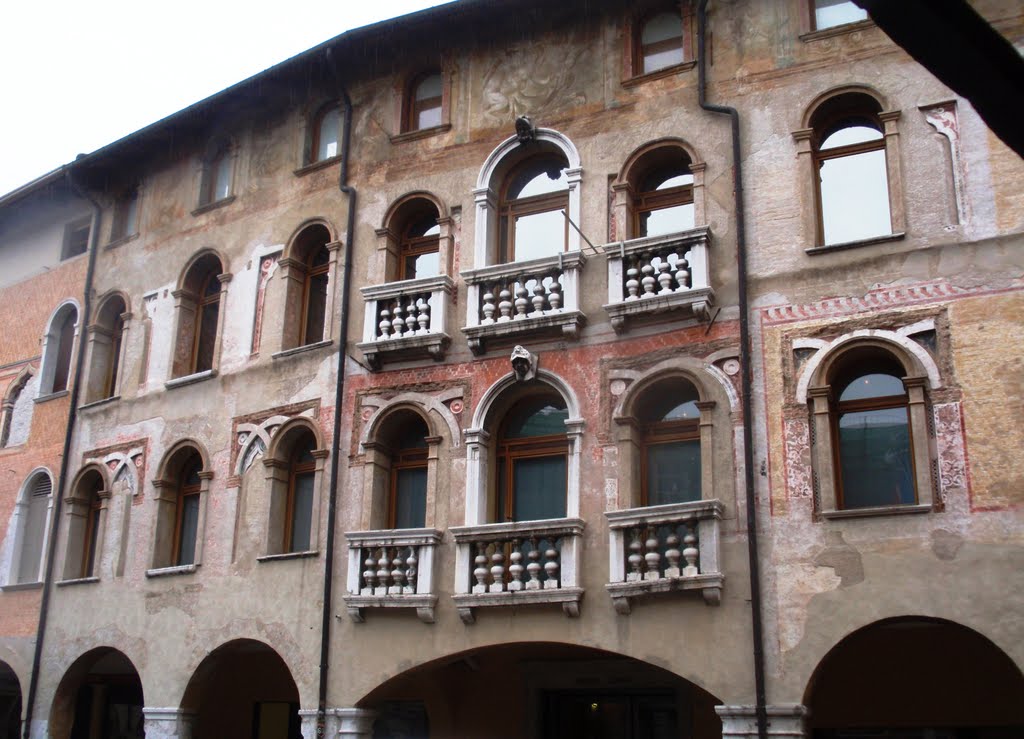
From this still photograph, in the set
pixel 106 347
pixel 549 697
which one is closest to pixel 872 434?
pixel 549 697

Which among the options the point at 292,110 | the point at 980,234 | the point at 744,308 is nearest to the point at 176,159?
the point at 292,110

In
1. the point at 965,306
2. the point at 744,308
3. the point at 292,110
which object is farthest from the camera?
the point at 292,110

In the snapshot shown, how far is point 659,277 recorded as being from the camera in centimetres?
1527

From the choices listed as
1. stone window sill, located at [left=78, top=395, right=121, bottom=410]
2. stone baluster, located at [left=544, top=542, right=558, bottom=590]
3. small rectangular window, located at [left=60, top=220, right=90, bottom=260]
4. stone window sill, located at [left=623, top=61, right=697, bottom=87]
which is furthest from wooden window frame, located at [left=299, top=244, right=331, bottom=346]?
small rectangular window, located at [left=60, top=220, right=90, bottom=260]

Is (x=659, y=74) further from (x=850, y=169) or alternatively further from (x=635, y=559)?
(x=635, y=559)

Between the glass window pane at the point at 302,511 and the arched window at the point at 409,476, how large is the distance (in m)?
1.44

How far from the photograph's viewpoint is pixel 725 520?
14.2m

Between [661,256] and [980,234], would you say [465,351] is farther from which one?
[980,234]

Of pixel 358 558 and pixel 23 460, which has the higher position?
pixel 23 460

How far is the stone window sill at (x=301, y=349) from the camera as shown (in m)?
18.0

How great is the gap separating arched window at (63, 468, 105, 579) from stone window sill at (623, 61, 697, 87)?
1156 centimetres

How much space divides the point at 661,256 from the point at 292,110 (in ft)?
25.9

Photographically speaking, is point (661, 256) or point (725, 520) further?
point (661, 256)

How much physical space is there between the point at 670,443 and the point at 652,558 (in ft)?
5.86
